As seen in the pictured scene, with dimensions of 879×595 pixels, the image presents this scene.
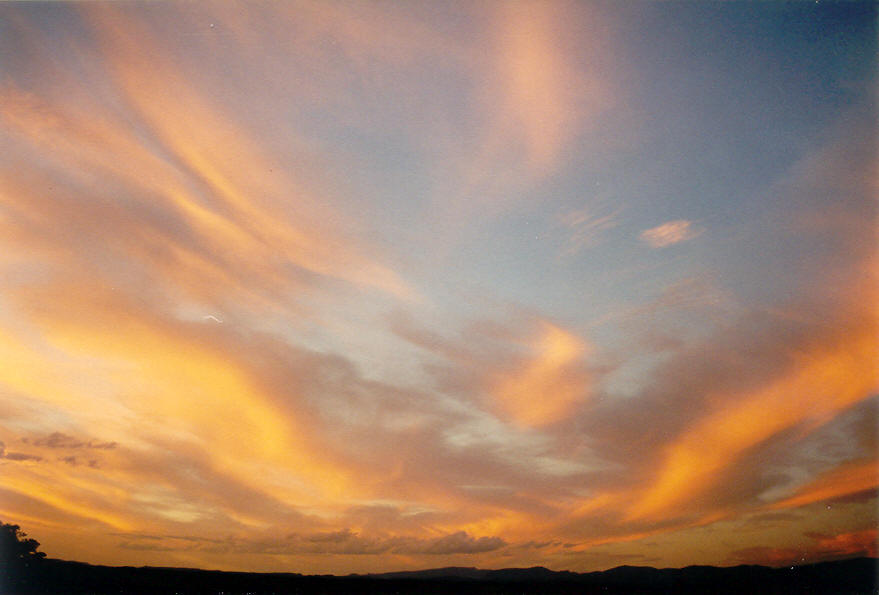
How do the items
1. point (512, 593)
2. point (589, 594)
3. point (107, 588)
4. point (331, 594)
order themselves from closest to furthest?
point (107, 588)
point (331, 594)
point (512, 593)
point (589, 594)

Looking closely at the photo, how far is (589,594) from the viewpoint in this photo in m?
191

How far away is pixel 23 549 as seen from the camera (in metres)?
115

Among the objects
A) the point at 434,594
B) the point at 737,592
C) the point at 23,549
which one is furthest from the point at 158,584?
the point at 737,592

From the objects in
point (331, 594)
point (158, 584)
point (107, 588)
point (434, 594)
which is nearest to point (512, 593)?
point (434, 594)

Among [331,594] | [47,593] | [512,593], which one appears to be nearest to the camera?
[47,593]

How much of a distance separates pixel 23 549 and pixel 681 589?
190 m

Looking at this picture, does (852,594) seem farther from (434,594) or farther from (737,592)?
(434,594)

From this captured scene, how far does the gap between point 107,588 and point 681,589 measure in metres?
173

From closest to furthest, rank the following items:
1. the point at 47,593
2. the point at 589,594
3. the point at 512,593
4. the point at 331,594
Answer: the point at 47,593
the point at 331,594
the point at 512,593
the point at 589,594

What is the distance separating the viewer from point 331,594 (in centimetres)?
15775

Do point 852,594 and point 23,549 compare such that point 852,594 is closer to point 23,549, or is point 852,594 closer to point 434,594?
point 434,594

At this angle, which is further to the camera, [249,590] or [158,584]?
[249,590]

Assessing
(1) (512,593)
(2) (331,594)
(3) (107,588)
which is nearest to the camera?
(3) (107,588)

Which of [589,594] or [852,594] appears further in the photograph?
[589,594]
